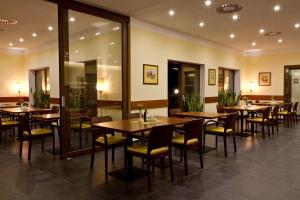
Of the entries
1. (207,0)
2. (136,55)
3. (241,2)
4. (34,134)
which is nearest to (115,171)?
(34,134)

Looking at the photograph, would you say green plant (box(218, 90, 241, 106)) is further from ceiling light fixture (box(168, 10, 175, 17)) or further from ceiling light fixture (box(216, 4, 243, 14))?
ceiling light fixture (box(168, 10, 175, 17))

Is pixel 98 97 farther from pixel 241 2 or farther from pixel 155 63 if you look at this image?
pixel 241 2

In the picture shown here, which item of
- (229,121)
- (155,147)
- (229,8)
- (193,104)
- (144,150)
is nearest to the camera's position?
(155,147)

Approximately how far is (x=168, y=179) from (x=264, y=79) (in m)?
8.77

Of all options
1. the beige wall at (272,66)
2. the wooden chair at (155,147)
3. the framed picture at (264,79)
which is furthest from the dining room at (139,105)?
the framed picture at (264,79)

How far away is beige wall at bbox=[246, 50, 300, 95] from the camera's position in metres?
9.98

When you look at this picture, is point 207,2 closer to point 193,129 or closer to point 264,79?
point 193,129

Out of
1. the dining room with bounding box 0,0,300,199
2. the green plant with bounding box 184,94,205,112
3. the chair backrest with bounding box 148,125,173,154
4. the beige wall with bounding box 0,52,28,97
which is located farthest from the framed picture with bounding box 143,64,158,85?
the beige wall with bounding box 0,52,28,97

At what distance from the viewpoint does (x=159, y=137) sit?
321 centimetres

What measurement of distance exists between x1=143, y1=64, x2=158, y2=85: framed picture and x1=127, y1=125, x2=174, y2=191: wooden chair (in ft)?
9.66

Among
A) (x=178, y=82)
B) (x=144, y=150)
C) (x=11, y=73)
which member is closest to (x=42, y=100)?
(x=11, y=73)

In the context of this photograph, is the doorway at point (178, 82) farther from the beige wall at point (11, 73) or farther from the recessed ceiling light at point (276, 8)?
the beige wall at point (11, 73)

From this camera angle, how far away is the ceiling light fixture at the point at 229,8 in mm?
4977

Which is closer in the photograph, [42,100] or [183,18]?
[183,18]
